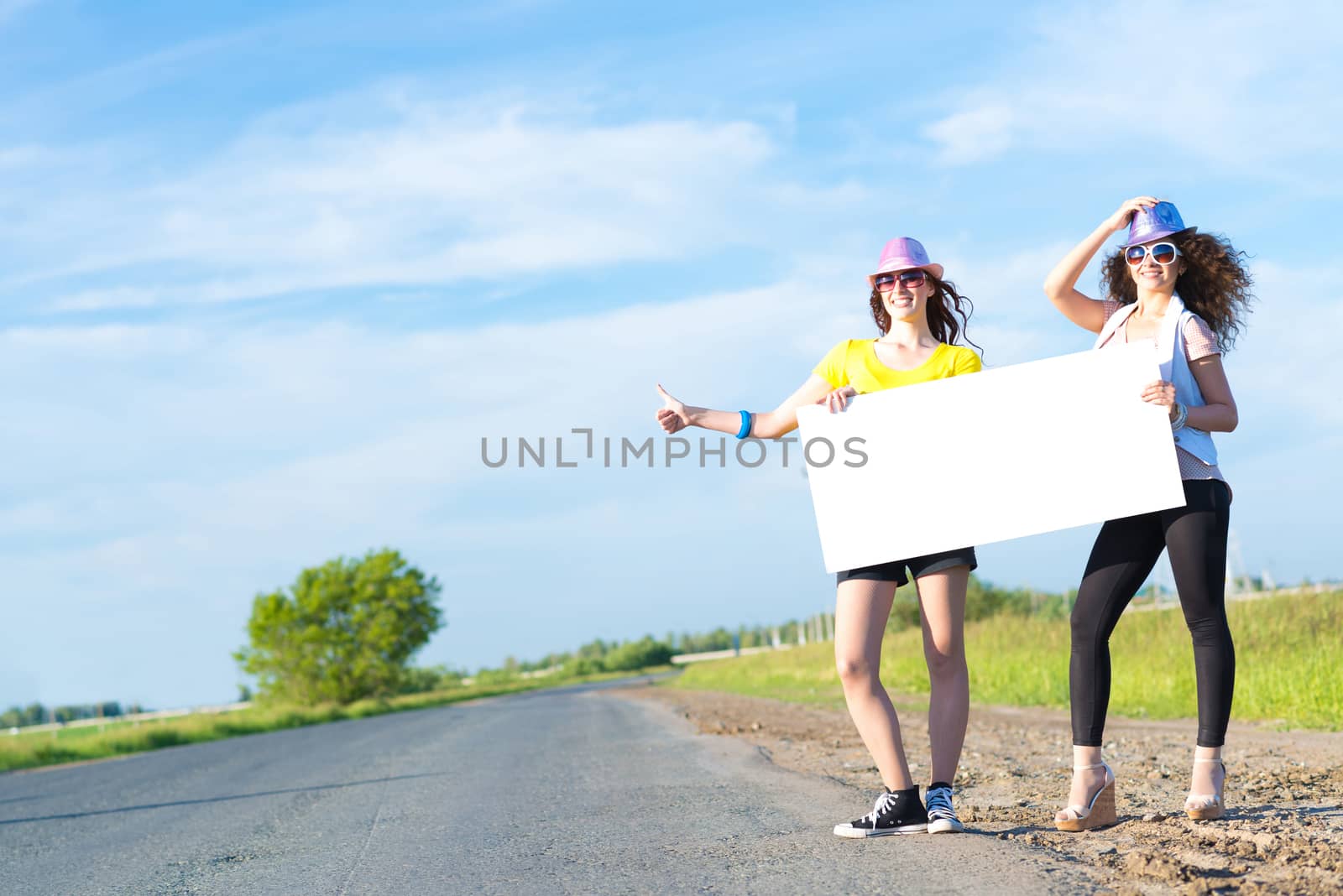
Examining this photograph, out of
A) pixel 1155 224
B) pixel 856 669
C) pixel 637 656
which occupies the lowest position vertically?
pixel 637 656

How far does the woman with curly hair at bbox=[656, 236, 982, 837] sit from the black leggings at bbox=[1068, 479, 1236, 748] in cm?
45

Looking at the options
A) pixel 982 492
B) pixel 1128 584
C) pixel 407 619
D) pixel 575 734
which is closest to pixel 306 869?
pixel 982 492

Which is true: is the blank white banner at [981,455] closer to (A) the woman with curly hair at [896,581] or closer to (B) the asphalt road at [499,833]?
(A) the woman with curly hair at [896,581]

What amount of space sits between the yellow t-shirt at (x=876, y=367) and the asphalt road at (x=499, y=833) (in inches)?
68.1

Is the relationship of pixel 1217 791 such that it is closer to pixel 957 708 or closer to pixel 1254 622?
pixel 957 708

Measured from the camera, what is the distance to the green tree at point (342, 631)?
179ft

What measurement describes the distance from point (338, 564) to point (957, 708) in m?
58.3

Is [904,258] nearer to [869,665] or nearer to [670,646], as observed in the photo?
[869,665]

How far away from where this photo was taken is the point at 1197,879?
3326 mm

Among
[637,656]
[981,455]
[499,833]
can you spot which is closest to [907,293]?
[981,455]

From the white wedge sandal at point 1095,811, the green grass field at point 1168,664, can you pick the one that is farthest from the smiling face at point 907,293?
the green grass field at point 1168,664

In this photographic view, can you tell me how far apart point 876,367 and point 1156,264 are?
1.14 metres

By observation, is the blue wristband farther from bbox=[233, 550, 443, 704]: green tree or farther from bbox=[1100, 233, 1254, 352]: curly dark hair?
bbox=[233, 550, 443, 704]: green tree

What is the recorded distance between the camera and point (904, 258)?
4.42 meters
